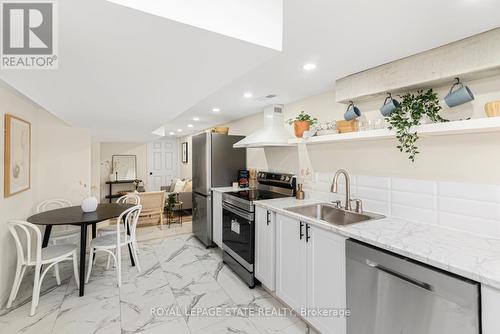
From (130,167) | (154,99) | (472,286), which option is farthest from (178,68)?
(130,167)

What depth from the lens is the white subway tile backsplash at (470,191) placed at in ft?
4.96

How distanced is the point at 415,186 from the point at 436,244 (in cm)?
65

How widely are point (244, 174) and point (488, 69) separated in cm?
308

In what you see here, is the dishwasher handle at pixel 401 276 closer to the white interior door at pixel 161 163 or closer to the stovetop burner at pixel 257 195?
the stovetop burner at pixel 257 195

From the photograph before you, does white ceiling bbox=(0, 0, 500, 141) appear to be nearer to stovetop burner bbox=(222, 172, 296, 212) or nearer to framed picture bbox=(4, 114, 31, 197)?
framed picture bbox=(4, 114, 31, 197)

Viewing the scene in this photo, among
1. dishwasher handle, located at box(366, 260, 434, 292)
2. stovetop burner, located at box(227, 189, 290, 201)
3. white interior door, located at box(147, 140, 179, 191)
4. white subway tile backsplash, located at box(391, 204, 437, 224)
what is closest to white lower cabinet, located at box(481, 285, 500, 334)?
dishwasher handle, located at box(366, 260, 434, 292)

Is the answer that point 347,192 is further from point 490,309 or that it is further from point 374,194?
point 490,309

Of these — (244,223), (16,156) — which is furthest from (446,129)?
(16,156)

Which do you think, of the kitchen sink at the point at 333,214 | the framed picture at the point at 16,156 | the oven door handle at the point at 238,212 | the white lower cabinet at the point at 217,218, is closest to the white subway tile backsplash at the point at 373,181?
the kitchen sink at the point at 333,214

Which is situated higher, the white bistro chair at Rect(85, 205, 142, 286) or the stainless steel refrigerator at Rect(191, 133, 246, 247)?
the stainless steel refrigerator at Rect(191, 133, 246, 247)

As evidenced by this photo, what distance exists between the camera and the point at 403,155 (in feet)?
6.48

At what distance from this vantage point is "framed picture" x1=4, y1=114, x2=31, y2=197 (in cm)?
232

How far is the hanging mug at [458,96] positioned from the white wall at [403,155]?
0.34 feet

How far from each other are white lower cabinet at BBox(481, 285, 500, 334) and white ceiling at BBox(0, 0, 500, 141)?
4.61 ft
